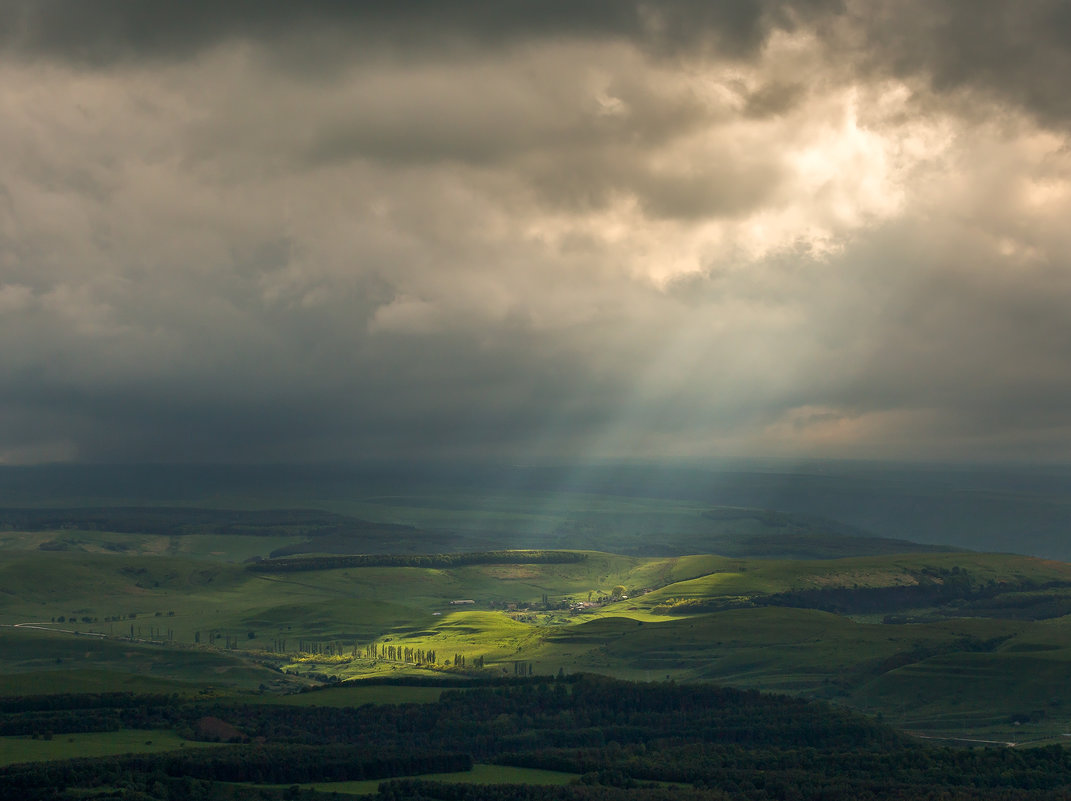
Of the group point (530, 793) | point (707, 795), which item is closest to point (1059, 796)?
point (707, 795)

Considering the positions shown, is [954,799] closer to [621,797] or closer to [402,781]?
[621,797]

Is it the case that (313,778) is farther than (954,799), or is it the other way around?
(313,778)

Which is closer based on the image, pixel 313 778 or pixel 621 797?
pixel 621 797

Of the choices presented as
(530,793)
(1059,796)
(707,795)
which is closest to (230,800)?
(530,793)

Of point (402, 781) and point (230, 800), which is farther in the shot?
point (402, 781)

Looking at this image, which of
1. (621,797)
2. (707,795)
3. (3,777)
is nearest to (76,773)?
(3,777)

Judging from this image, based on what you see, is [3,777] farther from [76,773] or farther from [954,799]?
[954,799]

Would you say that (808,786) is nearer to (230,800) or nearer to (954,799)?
(954,799)
